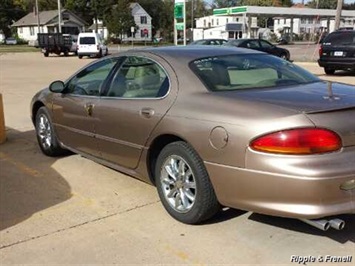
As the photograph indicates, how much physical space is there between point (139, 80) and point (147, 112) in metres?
0.51

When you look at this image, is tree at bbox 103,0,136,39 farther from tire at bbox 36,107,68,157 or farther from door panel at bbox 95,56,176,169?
door panel at bbox 95,56,176,169

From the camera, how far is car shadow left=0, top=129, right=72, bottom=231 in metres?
4.76

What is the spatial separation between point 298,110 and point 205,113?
29.6 inches

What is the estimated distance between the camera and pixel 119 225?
4348 mm

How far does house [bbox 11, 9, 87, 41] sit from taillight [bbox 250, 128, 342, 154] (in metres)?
81.0

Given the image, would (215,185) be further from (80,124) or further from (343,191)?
(80,124)

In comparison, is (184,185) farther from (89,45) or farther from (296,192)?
(89,45)

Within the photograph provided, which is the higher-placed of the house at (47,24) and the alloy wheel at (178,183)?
the house at (47,24)

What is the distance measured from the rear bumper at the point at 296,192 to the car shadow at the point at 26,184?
83.5 inches

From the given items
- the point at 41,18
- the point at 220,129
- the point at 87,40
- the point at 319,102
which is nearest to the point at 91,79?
the point at 220,129

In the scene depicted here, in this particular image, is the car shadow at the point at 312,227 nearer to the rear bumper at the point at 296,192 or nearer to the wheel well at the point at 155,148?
the rear bumper at the point at 296,192

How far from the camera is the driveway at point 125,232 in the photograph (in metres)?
3.73

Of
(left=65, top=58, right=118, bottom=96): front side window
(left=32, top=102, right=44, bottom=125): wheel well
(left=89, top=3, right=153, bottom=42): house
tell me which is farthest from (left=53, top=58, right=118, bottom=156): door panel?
(left=89, top=3, right=153, bottom=42): house

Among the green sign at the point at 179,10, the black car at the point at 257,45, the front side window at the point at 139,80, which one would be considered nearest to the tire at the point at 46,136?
the front side window at the point at 139,80
